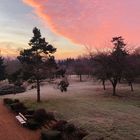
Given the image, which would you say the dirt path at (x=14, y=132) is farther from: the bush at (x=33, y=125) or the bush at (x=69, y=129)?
the bush at (x=69, y=129)

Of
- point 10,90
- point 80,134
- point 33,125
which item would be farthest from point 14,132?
point 10,90

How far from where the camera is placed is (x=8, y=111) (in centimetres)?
3453

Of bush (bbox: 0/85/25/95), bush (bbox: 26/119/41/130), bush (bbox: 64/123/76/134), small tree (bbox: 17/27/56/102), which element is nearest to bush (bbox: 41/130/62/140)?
bush (bbox: 64/123/76/134)

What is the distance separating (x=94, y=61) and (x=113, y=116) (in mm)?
25400

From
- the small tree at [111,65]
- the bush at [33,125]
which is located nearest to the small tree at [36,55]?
the small tree at [111,65]

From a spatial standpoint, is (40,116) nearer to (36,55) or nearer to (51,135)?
(51,135)

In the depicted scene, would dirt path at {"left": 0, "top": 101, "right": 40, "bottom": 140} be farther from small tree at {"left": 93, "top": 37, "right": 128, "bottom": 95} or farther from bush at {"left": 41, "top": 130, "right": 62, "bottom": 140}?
small tree at {"left": 93, "top": 37, "right": 128, "bottom": 95}

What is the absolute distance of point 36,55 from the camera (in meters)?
41.2

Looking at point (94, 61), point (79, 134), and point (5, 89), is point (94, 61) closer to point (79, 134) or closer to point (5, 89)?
point (5, 89)

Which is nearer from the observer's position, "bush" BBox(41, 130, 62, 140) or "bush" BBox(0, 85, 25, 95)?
"bush" BBox(41, 130, 62, 140)

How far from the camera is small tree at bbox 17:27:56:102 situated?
40.6 m

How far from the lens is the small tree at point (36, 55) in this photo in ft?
133

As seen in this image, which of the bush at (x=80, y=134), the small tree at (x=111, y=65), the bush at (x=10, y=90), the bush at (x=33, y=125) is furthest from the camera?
the bush at (x=10, y=90)

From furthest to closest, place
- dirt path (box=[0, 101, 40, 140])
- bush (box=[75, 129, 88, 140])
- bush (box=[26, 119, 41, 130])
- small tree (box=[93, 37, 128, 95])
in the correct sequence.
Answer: small tree (box=[93, 37, 128, 95]), bush (box=[26, 119, 41, 130]), dirt path (box=[0, 101, 40, 140]), bush (box=[75, 129, 88, 140])
